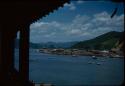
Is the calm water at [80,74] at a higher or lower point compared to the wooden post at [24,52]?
lower

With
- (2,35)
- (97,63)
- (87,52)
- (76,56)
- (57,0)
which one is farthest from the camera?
(76,56)

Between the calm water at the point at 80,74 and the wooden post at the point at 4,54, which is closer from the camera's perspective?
the wooden post at the point at 4,54

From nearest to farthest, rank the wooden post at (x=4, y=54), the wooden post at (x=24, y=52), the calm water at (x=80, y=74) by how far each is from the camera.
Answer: the wooden post at (x=4, y=54), the wooden post at (x=24, y=52), the calm water at (x=80, y=74)

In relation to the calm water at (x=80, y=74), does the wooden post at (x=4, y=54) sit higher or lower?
higher

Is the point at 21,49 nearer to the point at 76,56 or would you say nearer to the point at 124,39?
the point at 124,39

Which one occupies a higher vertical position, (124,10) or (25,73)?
(124,10)

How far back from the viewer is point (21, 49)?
782 cm

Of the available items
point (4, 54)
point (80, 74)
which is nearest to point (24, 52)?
point (4, 54)

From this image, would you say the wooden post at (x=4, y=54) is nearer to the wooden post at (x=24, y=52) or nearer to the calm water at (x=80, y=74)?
the wooden post at (x=24, y=52)

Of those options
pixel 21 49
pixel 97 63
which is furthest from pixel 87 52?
pixel 21 49

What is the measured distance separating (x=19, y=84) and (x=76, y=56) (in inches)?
6129

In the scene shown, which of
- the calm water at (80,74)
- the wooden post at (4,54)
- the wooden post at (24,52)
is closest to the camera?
the wooden post at (4,54)

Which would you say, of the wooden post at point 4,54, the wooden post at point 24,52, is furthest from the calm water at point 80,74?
the wooden post at point 4,54

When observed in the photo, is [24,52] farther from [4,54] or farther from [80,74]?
[80,74]
